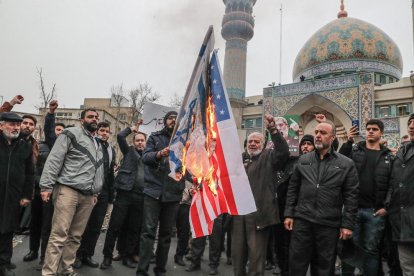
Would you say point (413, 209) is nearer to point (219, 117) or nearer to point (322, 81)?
point (219, 117)

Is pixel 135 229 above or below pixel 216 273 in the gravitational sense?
above

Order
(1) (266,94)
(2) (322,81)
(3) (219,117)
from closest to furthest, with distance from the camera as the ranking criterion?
1. (3) (219,117)
2. (2) (322,81)
3. (1) (266,94)

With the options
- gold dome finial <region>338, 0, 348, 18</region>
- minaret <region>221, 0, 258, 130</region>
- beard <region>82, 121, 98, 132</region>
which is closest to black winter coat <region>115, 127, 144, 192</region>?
beard <region>82, 121, 98, 132</region>

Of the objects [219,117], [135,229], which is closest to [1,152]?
[135,229]

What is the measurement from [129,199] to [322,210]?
9.18 ft

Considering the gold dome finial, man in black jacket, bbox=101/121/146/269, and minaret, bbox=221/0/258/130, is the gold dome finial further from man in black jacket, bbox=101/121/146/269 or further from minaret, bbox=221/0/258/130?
man in black jacket, bbox=101/121/146/269

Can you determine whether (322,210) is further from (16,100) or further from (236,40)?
(236,40)

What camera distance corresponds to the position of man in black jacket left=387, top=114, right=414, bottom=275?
3.18m

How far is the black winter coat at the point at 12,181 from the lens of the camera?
3715 millimetres

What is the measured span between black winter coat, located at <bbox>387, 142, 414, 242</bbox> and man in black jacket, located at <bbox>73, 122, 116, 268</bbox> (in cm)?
357

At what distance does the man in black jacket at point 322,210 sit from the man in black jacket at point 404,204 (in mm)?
451

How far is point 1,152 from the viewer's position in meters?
3.76

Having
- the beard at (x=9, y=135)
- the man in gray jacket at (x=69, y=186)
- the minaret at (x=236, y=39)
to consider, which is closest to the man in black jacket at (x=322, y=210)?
the man in gray jacket at (x=69, y=186)

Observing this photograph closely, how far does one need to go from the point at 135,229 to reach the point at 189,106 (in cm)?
256
